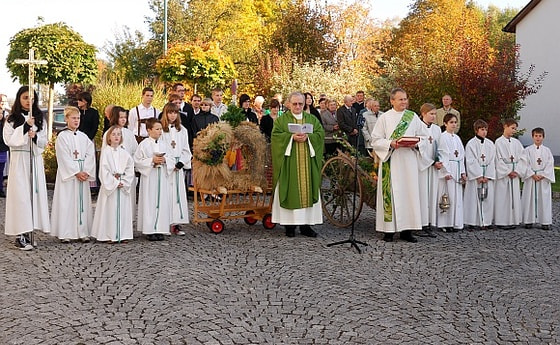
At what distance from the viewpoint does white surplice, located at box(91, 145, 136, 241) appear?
408 inches

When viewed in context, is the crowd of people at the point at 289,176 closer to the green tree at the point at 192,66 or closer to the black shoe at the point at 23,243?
the black shoe at the point at 23,243

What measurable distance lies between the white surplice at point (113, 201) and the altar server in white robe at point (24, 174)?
705 mm

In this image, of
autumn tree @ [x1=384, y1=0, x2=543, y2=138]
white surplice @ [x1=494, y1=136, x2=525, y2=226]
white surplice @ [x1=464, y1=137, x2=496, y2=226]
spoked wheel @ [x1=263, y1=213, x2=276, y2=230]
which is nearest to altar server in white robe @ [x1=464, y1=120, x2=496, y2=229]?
white surplice @ [x1=464, y1=137, x2=496, y2=226]

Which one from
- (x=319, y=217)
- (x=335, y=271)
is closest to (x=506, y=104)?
(x=319, y=217)

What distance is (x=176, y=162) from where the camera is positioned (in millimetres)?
11047

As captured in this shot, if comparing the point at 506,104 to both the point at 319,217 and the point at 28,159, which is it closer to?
the point at 319,217

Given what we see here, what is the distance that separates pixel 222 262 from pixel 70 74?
13.3 m

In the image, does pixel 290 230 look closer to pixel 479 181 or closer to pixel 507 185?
pixel 479 181

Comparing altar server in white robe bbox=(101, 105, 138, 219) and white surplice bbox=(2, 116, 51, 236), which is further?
altar server in white robe bbox=(101, 105, 138, 219)

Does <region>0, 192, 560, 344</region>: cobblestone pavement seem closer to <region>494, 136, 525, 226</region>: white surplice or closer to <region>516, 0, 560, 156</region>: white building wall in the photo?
<region>494, 136, 525, 226</region>: white surplice

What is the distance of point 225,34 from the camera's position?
4450 cm

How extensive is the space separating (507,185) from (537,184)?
502 mm

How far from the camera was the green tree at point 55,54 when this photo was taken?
20.7 metres

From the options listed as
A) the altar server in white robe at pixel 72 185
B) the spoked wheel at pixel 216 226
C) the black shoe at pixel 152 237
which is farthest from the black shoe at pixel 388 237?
the altar server in white robe at pixel 72 185
